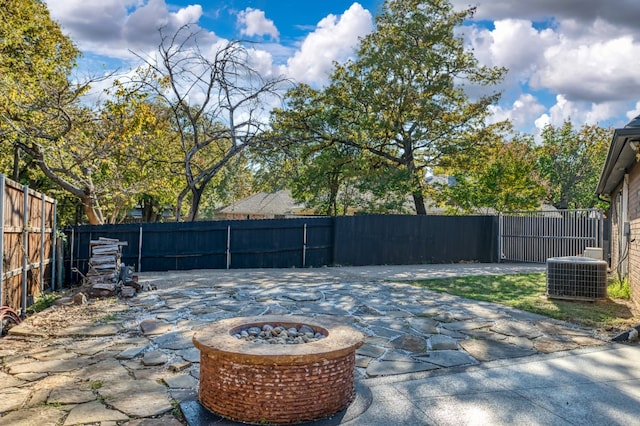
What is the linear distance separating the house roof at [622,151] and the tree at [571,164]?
58.0 feet

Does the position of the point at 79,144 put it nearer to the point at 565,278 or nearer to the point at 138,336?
the point at 138,336

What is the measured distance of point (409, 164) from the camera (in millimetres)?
18016

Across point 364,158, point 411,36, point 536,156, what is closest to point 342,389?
point 364,158

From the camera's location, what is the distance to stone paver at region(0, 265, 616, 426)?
143 inches

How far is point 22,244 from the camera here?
6973 millimetres

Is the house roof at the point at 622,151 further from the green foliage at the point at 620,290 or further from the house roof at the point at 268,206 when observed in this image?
the house roof at the point at 268,206

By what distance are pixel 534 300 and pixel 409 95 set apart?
1065 cm

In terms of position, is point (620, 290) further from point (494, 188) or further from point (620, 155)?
point (494, 188)

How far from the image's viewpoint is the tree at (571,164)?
2650 cm

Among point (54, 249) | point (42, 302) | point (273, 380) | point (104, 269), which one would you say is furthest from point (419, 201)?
point (273, 380)

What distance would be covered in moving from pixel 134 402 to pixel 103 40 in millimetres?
10033

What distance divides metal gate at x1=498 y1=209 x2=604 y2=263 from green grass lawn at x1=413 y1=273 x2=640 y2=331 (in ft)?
11.8

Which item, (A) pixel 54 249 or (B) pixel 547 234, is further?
(B) pixel 547 234

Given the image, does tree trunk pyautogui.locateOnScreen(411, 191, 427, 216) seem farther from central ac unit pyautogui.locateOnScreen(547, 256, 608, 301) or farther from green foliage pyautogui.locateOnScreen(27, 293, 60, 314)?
green foliage pyautogui.locateOnScreen(27, 293, 60, 314)
